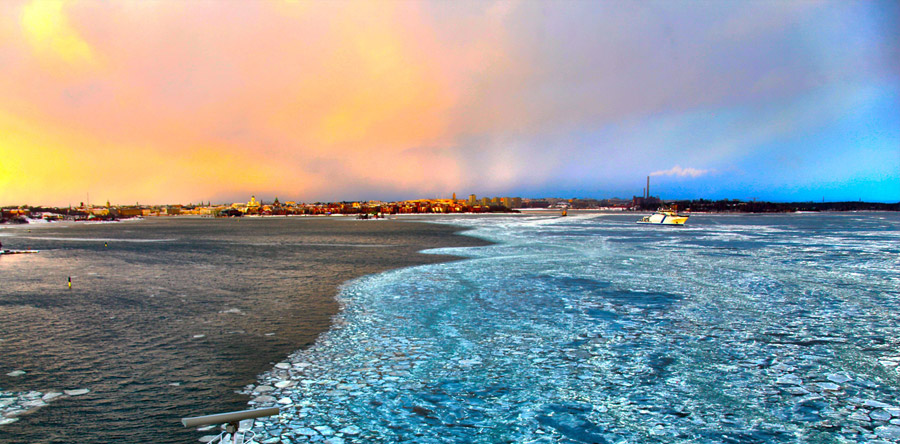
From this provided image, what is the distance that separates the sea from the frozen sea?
3 centimetres

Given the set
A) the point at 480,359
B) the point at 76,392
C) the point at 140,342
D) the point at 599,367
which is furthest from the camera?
the point at 140,342

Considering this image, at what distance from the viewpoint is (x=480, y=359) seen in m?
6.92

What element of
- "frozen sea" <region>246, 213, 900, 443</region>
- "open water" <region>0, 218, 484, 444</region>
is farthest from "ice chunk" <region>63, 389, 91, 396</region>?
"frozen sea" <region>246, 213, 900, 443</region>

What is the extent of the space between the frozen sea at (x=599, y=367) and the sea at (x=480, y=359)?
31 millimetres

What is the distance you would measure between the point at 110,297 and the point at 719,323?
1396cm

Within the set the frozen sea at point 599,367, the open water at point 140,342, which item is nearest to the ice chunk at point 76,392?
the open water at point 140,342

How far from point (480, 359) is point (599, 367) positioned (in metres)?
1.68

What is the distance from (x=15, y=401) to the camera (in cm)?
533

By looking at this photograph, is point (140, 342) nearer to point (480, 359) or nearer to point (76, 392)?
point (76, 392)

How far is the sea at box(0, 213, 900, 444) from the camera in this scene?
4.81m

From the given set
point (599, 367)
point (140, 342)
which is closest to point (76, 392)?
point (140, 342)

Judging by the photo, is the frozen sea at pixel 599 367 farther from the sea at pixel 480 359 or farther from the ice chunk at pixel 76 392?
the ice chunk at pixel 76 392

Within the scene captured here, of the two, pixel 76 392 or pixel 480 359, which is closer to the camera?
pixel 76 392

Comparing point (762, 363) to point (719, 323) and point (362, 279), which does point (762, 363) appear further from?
point (362, 279)
